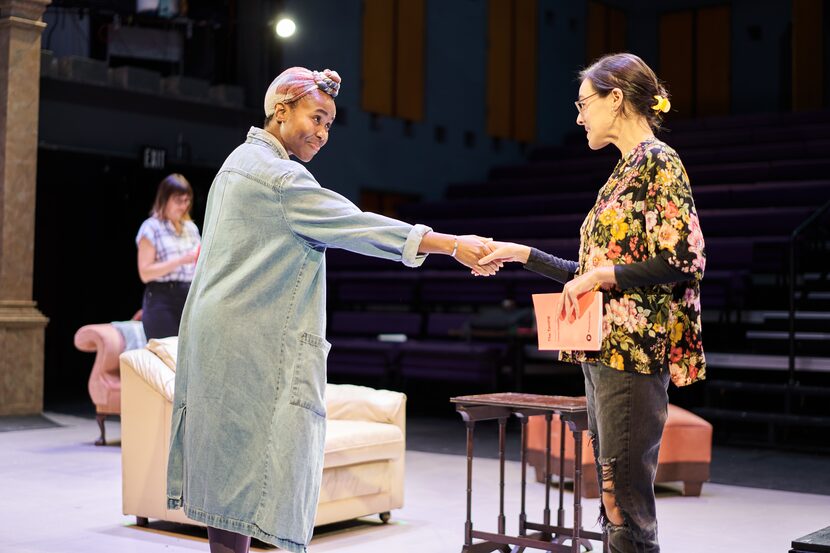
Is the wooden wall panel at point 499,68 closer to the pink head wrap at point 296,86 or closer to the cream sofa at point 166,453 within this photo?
the cream sofa at point 166,453

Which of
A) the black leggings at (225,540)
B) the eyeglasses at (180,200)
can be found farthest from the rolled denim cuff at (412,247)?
the eyeglasses at (180,200)

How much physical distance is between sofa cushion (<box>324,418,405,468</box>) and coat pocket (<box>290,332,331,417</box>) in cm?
168

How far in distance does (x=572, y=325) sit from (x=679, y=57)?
506 inches

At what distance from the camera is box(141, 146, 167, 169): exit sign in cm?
959

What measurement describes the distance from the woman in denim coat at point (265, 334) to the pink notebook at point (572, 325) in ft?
0.63

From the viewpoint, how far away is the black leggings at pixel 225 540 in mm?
2232

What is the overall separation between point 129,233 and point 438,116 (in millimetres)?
4044

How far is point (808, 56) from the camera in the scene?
12.9 meters

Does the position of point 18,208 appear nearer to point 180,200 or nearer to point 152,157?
point 180,200

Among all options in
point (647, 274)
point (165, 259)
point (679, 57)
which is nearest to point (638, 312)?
point (647, 274)

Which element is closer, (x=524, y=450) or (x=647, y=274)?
(x=647, y=274)

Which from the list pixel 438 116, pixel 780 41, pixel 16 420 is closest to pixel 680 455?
pixel 16 420

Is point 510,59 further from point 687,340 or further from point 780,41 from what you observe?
point 687,340

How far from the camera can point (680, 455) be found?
4.92 metres
